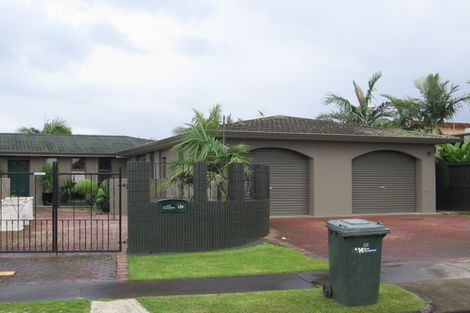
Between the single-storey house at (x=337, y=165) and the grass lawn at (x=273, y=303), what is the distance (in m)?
10.8

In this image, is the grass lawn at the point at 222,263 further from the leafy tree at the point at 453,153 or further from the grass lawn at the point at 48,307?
the leafy tree at the point at 453,153

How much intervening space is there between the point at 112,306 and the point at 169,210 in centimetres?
462

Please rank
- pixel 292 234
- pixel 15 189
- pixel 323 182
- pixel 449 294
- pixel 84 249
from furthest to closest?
pixel 15 189
pixel 323 182
pixel 292 234
pixel 84 249
pixel 449 294

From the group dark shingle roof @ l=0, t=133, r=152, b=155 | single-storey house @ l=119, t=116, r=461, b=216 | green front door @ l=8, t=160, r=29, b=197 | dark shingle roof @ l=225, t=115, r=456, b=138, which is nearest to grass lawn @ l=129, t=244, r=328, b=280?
dark shingle roof @ l=225, t=115, r=456, b=138

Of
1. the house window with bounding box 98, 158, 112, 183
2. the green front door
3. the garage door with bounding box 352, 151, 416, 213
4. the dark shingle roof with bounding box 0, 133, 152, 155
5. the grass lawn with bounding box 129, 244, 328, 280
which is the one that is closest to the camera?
the grass lawn with bounding box 129, 244, 328, 280

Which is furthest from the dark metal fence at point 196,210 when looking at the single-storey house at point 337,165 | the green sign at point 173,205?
the single-storey house at point 337,165

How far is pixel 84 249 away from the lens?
12047mm

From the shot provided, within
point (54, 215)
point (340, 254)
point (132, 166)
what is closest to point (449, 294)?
point (340, 254)

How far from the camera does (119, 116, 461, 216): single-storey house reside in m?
19.7

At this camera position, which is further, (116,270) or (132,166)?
(132,166)

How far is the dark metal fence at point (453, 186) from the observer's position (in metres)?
22.2

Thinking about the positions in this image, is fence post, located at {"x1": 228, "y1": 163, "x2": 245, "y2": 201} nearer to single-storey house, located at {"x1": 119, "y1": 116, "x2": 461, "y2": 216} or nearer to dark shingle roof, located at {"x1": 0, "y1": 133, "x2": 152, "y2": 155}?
single-storey house, located at {"x1": 119, "y1": 116, "x2": 461, "y2": 216}

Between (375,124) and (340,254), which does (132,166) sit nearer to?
(340,254)

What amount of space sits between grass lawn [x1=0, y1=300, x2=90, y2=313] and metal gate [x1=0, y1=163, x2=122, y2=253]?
3.85m
